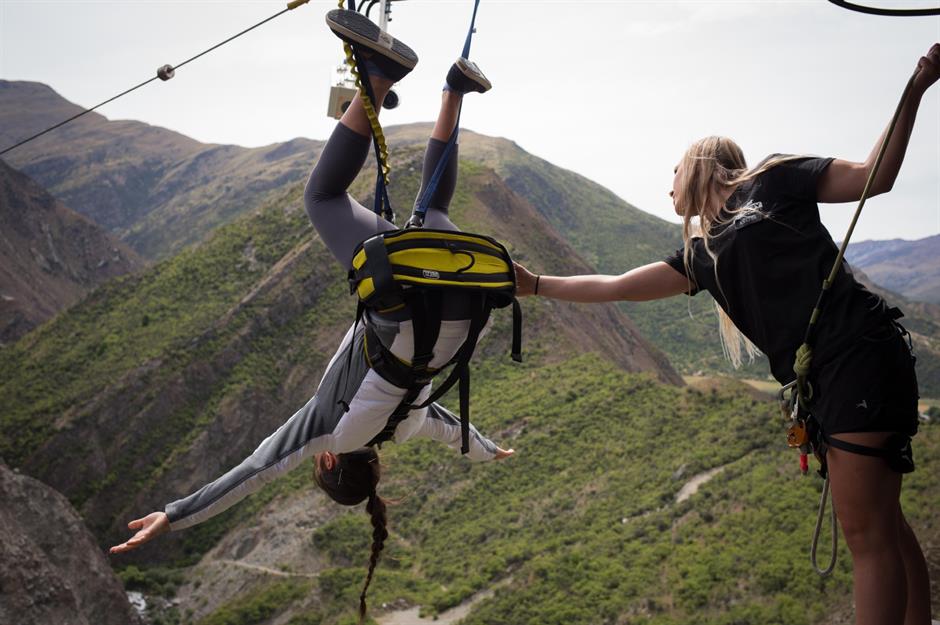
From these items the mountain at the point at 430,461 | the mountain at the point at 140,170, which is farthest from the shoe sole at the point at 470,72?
the mountain at the point at 140,170

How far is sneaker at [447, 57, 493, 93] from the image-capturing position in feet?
12.1

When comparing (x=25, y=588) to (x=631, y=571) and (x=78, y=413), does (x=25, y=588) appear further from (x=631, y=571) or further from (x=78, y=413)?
(x=78, y=413)

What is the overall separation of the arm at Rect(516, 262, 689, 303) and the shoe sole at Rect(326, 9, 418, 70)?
1224 mm

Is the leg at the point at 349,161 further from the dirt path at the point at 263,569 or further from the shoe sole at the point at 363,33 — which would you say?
the dirt path at the point at 263,569

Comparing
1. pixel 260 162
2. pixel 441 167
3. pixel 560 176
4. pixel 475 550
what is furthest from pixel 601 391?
pixel 260 162

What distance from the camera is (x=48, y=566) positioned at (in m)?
13.6

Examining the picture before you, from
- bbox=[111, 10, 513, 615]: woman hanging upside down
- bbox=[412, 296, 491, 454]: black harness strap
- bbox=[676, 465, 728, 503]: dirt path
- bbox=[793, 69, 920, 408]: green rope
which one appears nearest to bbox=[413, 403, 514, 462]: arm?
bbox=[412, 296, 491, 454]: black harness strap

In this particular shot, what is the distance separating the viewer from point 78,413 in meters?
30.8

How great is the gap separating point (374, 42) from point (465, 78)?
51cm

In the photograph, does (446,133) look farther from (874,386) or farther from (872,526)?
A: (872,526)

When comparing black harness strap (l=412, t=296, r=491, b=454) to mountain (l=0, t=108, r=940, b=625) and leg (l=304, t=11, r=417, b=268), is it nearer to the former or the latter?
leg (l=304, t=11, r=417, b=268)

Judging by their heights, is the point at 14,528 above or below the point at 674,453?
above

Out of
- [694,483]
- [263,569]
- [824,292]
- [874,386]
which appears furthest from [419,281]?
[263,569]

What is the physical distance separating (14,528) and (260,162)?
131598mm
